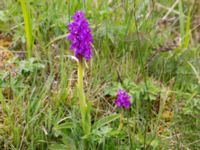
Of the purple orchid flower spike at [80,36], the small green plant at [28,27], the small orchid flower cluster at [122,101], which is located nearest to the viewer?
the purple orchid flower spike at [80,36]

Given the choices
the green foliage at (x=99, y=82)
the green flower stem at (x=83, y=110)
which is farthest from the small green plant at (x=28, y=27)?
the green flower stem at (x=83, y=110)

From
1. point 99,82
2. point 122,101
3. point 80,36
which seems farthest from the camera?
point 99,82

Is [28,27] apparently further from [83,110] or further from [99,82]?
[83,110]

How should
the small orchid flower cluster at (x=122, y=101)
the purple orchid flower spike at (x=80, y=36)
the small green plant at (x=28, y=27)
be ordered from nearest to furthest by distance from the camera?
the purple orchid flower spike at (x=80, y=36) → the small orchid flower cluster at (x=122, y=101) → the small green plant at (x=28, y=27)

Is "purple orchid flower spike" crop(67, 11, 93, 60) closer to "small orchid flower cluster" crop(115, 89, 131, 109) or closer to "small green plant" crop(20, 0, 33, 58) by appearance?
"small orchid flower cluster" crop(115, 89, 131, 109)

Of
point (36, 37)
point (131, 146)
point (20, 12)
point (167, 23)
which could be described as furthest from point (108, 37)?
point (167, 23)

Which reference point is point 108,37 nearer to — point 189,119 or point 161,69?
point 161,69

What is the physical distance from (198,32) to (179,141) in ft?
4.85

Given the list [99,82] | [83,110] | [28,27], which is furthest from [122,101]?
[28,27]

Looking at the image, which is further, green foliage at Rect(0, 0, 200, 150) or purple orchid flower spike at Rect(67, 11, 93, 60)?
green foliage at Rect(0, 0, 200, 150)

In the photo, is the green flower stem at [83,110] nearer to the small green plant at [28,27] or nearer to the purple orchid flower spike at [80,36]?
the purple orchid flower spike at [80,36]

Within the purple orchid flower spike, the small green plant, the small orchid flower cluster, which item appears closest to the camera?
the purple orchid flower spike

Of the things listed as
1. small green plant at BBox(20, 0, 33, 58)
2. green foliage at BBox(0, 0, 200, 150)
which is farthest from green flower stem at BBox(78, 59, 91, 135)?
small green plant at BBox(20, 0, 33, 58)

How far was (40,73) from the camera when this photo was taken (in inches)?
85.0
